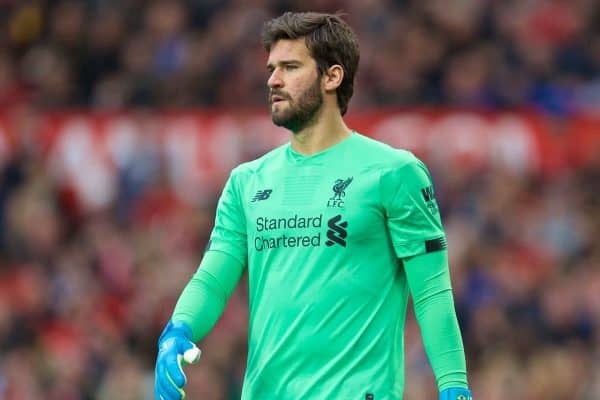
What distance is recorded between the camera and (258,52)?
50.0 ft

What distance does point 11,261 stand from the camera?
14078 mm

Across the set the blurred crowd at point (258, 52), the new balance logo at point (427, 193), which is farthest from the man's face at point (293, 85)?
the blurred crowd at point (258, 52)

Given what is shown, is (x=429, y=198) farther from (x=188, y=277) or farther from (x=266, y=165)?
(x=188, y=277)

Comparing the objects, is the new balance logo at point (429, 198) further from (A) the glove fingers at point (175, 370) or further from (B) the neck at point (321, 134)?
(A) the glove fingers at point (175, 370)

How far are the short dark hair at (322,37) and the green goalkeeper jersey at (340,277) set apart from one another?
0.38 metres

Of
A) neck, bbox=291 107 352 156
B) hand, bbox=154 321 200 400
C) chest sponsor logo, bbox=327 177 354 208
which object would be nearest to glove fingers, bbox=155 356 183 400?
hand, bbox=154 321 200 400

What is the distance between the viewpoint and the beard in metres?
6.04

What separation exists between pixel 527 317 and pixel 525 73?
123 inches

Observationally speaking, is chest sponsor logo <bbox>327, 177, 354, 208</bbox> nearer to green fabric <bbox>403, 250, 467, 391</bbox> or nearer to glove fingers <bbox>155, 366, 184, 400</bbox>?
green fabric <bbox>403, 250, 467, 391</bbox>

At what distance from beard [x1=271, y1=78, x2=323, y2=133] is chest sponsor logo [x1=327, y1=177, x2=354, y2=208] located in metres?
0.30

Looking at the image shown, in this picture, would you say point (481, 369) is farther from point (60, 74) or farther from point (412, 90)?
point (60, 74)

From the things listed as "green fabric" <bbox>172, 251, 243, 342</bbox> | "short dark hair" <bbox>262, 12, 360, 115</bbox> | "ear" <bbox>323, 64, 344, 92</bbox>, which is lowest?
"green fabric" <bbox>172, 251, 243, 342</bbox>

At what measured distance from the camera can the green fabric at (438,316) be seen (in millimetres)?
5719

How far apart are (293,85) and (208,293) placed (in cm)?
91
